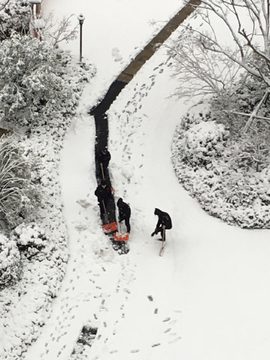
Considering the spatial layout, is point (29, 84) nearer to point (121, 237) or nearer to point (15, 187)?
point (15, 187)

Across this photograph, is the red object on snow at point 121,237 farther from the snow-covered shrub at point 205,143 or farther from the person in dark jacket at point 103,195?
the snow-covered shrub at point 205,143

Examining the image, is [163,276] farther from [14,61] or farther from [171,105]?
[14,61]

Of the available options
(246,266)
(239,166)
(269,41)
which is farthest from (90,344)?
(269,41)

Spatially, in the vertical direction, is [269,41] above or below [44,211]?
above

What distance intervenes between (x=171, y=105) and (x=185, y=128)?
1.43 m

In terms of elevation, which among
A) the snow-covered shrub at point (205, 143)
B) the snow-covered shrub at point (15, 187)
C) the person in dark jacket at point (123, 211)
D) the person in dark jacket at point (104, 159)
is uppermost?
the snow-covered shrub at point (205, 143)

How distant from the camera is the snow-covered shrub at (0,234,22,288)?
1049 cm

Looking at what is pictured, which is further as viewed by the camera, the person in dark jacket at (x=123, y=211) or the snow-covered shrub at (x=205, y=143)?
the snow-covered shrub at (x=205, y=143)

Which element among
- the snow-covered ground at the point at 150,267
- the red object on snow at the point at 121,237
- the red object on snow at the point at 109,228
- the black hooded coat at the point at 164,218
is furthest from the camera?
the red object on snow at the point at 109,228

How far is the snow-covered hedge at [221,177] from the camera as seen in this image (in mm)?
12852

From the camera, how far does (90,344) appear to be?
1014 centimetres

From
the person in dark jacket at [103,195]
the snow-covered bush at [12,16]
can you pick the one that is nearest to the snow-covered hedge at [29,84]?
the snow-covered bush at [12,16]

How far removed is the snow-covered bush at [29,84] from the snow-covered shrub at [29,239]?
15.5ft

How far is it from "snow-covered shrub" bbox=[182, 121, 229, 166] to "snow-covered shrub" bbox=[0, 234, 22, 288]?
6451 millimetres
